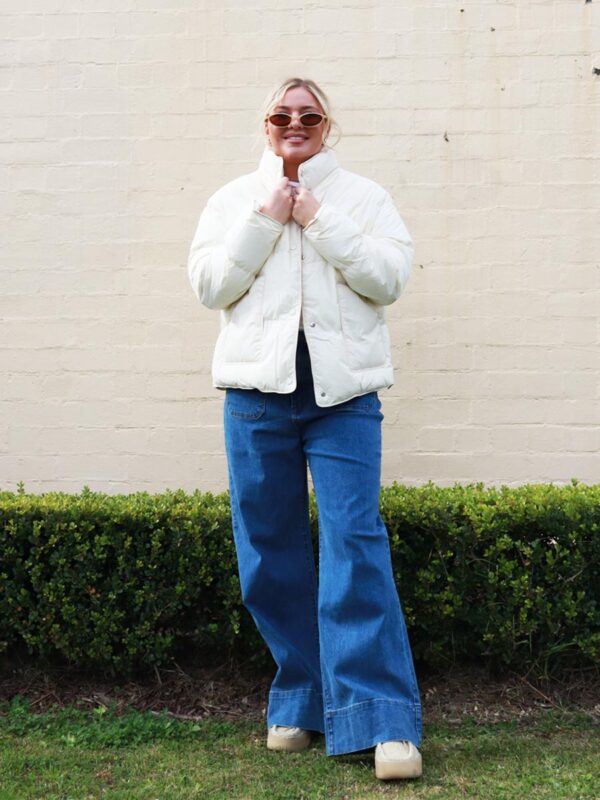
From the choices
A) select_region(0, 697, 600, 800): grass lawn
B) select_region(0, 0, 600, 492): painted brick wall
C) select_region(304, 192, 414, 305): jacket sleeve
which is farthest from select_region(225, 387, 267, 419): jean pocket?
select_region(0, 0, 600, 492): painted brick wall

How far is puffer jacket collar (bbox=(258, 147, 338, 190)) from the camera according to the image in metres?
3.29

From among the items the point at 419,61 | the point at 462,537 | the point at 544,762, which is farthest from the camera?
the point at 419,61

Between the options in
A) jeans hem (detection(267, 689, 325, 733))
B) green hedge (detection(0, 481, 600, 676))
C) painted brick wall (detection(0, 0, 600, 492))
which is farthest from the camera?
painted brick wall (detection(0, 0, 600, 492))

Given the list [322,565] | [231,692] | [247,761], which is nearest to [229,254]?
[322,565]

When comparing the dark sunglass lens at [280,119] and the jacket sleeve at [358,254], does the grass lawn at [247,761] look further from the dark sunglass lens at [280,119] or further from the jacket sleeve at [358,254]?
the dark sunglass lens at [280,119]

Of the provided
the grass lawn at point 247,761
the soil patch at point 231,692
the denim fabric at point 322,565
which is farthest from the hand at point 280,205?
the soil patch at point 231,692

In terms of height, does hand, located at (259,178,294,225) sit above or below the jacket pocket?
above

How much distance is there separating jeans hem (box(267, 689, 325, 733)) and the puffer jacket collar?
5.57 ft

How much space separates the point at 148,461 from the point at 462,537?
1.66 m

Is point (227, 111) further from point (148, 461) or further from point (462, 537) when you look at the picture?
point (462, 537)

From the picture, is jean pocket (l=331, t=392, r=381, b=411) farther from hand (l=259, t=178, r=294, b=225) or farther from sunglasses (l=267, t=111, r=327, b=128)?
sunglasses (l=267, t=111, r=327, b=128)

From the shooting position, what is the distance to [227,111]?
187 inches

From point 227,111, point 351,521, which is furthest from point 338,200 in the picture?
point 227,111

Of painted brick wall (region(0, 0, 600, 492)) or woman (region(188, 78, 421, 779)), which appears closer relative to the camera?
woman (region(188, 78, 421, 779))
